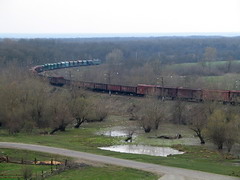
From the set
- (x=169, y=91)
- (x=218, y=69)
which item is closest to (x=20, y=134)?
(x=169, y=91)

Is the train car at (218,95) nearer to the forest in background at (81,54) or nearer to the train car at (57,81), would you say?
the train car at (57,81)

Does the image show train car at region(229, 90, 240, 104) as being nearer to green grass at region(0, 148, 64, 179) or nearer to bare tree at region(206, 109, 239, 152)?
bare tree at region(206, 109, 239, 152)

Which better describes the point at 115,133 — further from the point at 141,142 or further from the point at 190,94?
the point at 190,94

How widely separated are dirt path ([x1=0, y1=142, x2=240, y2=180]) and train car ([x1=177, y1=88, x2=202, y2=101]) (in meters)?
34.2

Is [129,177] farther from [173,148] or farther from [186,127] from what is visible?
[186,127]

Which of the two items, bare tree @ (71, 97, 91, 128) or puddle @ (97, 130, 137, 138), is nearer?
puddle @ (97, 130, 137, 138)

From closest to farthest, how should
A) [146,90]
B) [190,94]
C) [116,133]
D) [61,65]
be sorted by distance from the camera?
[116,133], [190,94], [146,90], [61,65]

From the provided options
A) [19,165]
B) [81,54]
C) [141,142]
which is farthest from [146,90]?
[81,54]

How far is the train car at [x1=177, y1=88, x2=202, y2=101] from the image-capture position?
6994cm

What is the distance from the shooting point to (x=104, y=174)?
106 feet

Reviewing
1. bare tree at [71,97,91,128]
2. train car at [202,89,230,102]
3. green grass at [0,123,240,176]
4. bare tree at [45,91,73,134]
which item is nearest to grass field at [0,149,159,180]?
green grass at [0,123,240,176]

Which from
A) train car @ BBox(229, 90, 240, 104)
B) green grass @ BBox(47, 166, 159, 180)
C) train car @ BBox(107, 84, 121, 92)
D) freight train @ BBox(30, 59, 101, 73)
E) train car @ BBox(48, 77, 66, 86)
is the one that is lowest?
freight train @ BBox(30, 59, 101, 73)

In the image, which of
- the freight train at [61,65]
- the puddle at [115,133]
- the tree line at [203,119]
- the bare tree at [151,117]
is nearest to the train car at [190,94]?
the tree line at [203,119]

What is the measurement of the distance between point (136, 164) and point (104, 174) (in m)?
3.93
